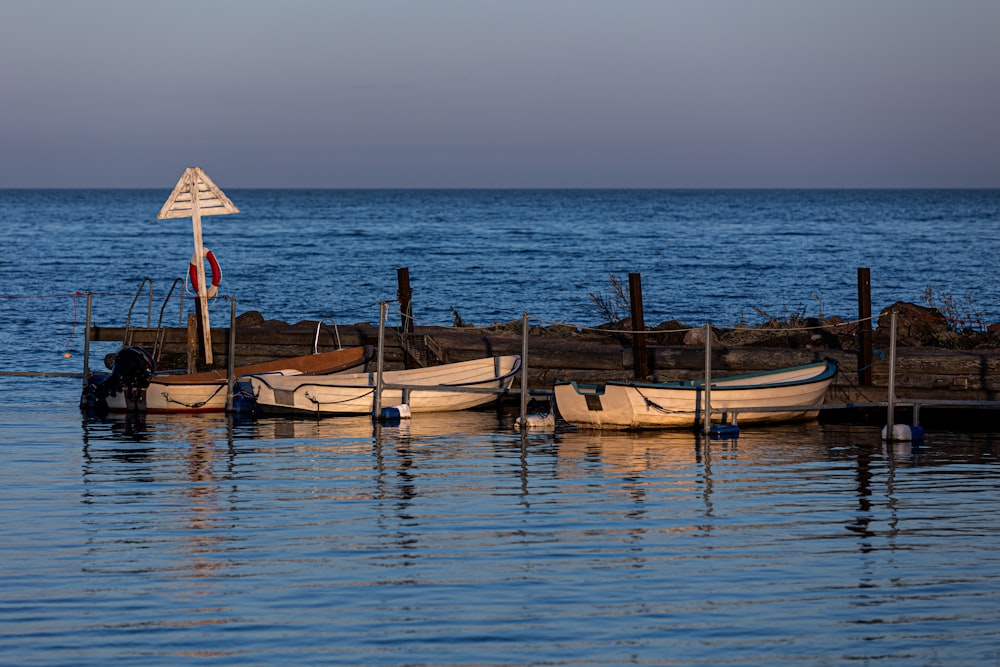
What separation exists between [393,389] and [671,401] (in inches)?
178

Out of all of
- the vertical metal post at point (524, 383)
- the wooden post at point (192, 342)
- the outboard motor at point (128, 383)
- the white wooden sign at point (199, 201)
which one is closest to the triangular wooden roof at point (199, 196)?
the white wooden sign at point (199, 201)

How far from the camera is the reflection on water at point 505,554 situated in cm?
884

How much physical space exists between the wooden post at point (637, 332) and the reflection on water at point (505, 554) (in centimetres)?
307

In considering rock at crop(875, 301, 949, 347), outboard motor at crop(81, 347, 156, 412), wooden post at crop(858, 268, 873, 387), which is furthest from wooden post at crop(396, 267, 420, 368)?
rock at crop(875, 301, 949, 347)

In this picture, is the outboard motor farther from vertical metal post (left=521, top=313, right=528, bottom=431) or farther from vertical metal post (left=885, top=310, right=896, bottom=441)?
Result: vertical metal post (left=885, top=310, right=896, bottom=441)

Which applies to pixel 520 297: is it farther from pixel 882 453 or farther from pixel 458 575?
pixel 458 575

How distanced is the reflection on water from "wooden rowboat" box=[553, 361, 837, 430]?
1130 mm

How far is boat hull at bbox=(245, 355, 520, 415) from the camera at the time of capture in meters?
20.2

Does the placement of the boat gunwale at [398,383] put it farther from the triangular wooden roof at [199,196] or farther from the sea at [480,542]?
the triangular wooden roof at [199,196]

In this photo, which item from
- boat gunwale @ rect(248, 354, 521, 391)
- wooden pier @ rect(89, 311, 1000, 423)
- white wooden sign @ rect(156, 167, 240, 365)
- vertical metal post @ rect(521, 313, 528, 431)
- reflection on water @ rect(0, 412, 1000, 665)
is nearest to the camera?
reflection on water @ rect(0, 412, 1000, 665)

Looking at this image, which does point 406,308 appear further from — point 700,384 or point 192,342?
point 700,384

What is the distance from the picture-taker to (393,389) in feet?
66.7

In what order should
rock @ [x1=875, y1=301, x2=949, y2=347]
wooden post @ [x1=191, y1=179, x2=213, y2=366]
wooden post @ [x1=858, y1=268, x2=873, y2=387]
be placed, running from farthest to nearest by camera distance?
rock @ [x1=875, y1=301, x2=949, y2=347] → wooden post @ [x1=191, y1=179, x2=213, y2=366] → wooden post @ [x1=858, y1=268, x2=873, y2=387]

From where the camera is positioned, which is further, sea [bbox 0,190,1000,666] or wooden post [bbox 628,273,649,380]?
wooden post [bbox 628,273,649,380]
